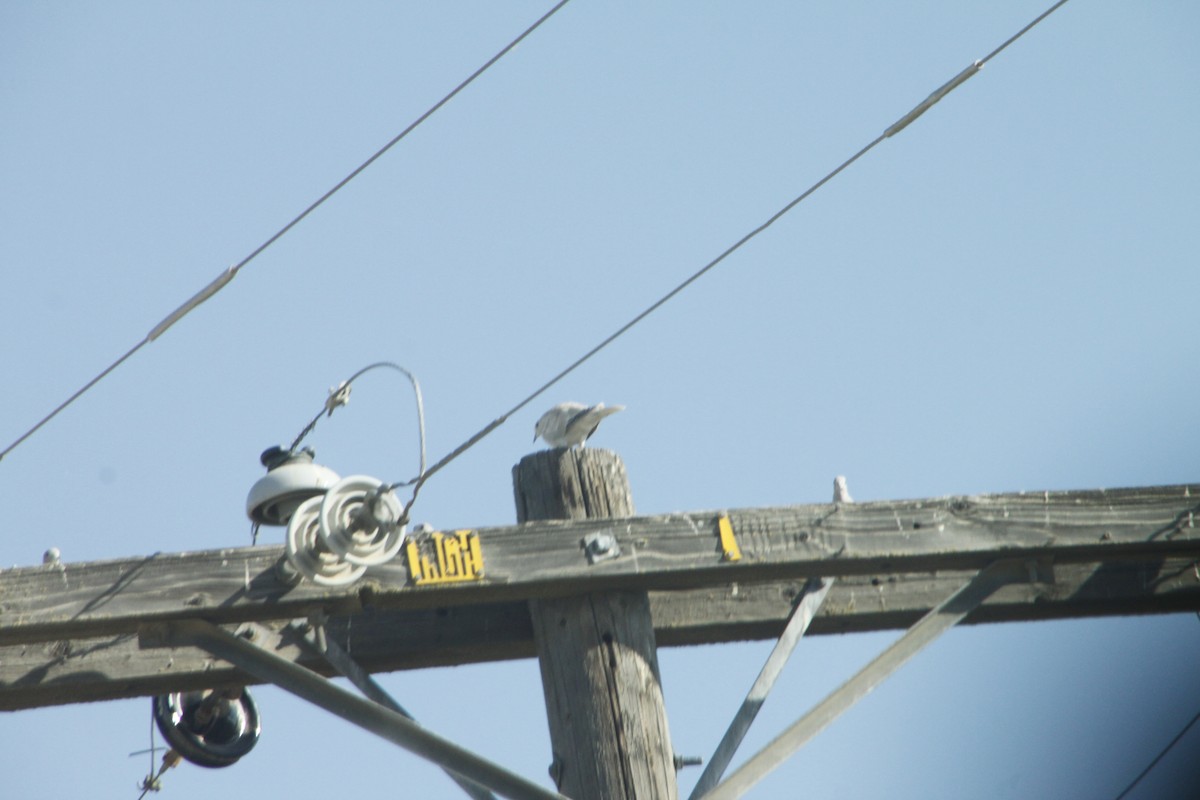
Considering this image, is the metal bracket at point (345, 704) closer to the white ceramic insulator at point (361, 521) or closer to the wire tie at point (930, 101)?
the white ceramic insulator at point (361, 521)

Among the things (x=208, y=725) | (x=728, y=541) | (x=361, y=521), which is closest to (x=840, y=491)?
(x=728, y=541)

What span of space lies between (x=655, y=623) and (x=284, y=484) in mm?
1110

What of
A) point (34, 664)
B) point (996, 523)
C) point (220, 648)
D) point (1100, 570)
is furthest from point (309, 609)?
point (1100, 570)

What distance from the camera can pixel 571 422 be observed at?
570 cm

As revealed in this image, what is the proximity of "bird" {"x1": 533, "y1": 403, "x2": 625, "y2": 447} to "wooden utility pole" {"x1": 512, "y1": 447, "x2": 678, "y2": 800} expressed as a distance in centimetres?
129

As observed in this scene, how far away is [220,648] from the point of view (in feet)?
12.8

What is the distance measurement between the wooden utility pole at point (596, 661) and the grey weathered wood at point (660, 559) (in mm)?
81

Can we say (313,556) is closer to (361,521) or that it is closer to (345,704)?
(361,521)

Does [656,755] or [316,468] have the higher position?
[316,468]

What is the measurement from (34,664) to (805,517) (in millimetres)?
2054

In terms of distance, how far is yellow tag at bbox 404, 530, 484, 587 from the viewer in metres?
3.95

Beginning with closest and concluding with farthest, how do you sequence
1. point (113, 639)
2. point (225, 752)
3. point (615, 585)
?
1. point (615, 585)
2. point (113, 639)
3. point (225, 752)

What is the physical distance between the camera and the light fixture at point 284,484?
4.52 metres

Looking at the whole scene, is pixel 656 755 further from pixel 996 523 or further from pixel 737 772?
pixel 996 523
